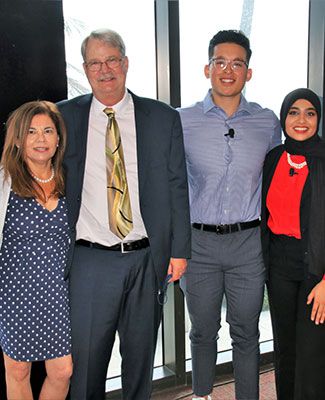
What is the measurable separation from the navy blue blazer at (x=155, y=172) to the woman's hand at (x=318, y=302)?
0.60 meters

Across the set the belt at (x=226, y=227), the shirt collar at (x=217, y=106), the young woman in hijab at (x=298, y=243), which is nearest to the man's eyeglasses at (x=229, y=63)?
the shirt collar at (x=217, y=106)

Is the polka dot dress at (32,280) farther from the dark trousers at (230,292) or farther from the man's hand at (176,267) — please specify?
the dark trousers at (230,292)

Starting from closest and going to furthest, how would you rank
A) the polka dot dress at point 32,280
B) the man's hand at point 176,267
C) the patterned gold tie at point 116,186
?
the polka dot dress at point 32,280 < the patterned gold tie at point 116,186 < the man's hand at point 176,267

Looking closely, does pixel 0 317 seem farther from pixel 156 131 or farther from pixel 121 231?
pixel 156 131

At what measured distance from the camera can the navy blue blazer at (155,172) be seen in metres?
2.15

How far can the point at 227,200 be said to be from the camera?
7.83 ft

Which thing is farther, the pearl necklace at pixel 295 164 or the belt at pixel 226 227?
the belt at pixel 226 227

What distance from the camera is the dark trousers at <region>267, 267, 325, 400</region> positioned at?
7.34ft

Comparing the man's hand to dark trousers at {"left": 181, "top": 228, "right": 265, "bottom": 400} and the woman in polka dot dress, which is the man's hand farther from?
the woman in polka dot dress

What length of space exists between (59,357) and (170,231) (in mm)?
723

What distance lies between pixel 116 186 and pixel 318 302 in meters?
1.02

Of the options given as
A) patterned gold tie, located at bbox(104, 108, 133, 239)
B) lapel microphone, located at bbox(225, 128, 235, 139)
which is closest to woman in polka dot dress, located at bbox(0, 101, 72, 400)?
patterned gold tie, located at bbox(104, 108, 133, 239)

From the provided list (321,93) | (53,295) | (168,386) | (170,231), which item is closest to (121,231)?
(170,231)

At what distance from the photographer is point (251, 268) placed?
240 centimetres
